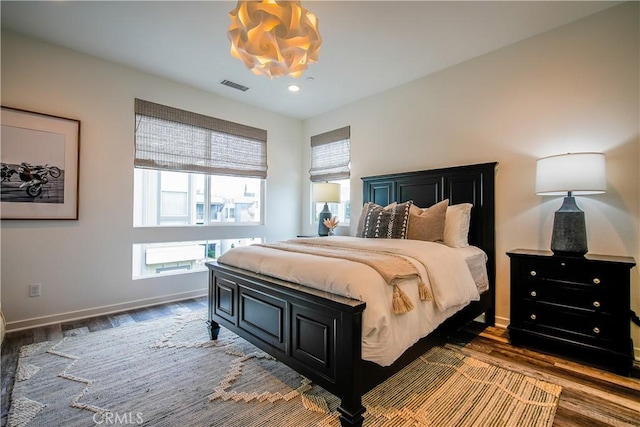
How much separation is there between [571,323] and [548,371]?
17.1 inches

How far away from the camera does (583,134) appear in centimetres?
250

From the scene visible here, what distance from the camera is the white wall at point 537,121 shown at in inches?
91.4

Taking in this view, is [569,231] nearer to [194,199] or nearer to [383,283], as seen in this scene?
[383,283]

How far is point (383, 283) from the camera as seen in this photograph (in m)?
1.60

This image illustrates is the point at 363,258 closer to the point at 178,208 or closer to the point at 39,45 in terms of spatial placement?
the point at 178,208

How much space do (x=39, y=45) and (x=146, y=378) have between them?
3321mm

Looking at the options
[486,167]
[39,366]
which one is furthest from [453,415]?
[39,366]

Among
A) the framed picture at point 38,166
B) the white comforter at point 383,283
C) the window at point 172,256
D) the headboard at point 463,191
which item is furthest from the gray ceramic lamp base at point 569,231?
the framed picture at point 38,166

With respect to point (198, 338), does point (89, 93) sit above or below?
above

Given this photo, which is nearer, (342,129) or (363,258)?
(363,258)

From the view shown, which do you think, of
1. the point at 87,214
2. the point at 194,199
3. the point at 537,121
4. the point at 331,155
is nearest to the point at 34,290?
the point at 87,214

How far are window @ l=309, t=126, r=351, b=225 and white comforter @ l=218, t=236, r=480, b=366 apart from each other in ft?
7.18

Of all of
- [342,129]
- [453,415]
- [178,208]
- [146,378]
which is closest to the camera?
[453,415]

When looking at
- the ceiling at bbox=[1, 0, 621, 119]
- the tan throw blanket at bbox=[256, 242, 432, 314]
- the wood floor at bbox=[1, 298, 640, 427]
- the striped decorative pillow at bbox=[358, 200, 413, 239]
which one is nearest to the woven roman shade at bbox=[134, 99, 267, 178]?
the ceiling at bbox=[1, 0, 621, 119]
